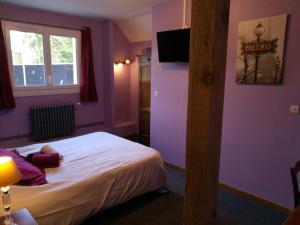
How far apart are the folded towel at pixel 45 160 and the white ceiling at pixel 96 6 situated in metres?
2.37

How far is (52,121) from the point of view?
162 inches

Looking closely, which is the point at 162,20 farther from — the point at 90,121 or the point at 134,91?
the point at 90,121

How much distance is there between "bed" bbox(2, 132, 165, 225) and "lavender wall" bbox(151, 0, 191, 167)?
2.92 feet

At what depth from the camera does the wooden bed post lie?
0.92m

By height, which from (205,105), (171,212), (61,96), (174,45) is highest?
(174,45)

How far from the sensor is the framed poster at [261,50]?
231 cm

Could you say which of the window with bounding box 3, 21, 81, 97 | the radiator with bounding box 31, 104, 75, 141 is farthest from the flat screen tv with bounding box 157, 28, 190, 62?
the radiator with bounding box 31, 104, 75, 141

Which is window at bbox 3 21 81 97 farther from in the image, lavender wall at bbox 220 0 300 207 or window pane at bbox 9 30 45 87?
lavender wall at bbox 220 0 300 207

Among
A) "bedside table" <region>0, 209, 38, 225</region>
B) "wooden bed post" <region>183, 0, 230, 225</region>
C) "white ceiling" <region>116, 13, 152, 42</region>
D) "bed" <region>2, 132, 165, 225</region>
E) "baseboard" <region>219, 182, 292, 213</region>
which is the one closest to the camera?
"wooden bed post" <region>183, 0, 230, 225</region>

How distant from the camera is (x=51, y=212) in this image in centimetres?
179

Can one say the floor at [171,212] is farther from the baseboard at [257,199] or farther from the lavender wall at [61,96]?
the lavender wall at [61,96]

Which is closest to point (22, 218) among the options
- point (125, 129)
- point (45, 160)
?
point (45, 160)

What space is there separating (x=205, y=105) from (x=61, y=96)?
390 cm

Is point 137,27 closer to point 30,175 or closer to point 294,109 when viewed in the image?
point 294,109
